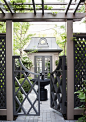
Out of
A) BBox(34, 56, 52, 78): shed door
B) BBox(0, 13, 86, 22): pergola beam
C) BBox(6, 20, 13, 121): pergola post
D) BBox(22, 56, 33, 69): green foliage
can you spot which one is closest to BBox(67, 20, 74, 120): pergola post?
BBox(0, 13, 86, 22): pergola beam

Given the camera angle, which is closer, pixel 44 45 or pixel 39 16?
pixel 39 16

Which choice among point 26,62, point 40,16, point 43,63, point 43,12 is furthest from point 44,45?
point 43,12

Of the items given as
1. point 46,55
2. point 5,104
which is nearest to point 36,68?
point 46,55

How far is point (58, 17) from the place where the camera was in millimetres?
4105

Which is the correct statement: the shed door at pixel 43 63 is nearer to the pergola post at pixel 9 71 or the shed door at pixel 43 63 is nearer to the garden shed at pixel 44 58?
the garden shed at pixel 44 58

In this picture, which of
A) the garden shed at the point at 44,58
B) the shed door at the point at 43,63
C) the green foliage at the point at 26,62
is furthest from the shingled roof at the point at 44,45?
the green foliage at the point at 26,62

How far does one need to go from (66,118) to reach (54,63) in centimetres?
981

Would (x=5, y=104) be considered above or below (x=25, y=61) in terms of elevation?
below

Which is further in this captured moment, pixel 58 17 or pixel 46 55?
pixel 46 55

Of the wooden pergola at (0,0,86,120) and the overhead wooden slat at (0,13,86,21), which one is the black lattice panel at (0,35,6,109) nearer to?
the wooden pergola at (0,0,86,120)

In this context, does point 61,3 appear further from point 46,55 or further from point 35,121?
point 46,55

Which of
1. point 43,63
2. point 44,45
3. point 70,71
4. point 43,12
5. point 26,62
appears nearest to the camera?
point 43,12

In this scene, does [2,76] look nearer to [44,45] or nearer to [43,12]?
[43,12]

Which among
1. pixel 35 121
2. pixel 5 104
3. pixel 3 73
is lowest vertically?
pixel 35 121
